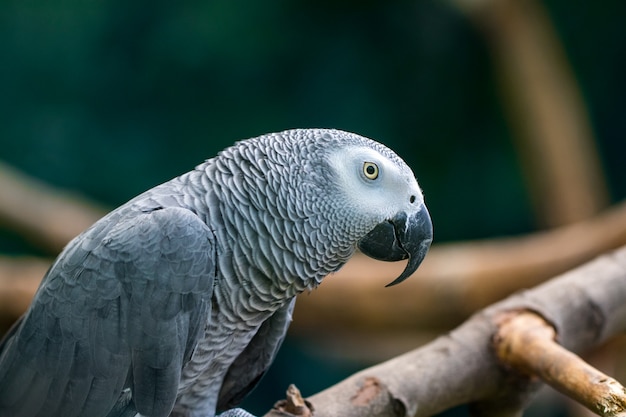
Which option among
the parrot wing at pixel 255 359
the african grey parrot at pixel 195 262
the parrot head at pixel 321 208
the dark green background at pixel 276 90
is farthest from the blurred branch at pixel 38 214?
the parrot head at pixel 321 208

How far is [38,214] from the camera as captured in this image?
4082mm

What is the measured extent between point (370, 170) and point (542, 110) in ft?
11.0

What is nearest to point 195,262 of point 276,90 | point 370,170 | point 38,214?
point 370,170

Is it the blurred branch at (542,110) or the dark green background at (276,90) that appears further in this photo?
the dark green background at (276,90)

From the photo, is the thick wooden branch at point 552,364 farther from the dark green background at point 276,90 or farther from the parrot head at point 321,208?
the dark green background at point 276,90

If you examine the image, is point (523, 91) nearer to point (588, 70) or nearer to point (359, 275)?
point (588, 70)

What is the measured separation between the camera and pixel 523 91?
4.62 m

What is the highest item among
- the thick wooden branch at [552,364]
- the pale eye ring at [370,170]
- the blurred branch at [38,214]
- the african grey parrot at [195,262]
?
the pale eye ring at [370,170]

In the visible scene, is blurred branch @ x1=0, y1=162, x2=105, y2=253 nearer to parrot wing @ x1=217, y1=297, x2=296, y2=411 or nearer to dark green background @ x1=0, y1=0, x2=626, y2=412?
dark green background @ x1=0, y1=0, x2=626, y2=412

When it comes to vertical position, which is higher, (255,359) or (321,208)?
(321,208)

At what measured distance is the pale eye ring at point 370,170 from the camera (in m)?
1.65

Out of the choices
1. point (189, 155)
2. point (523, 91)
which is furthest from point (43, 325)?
point (523, 91)

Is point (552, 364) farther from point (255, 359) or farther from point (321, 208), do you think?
point (255, 359)

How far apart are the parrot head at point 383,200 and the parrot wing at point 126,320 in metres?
0.40
